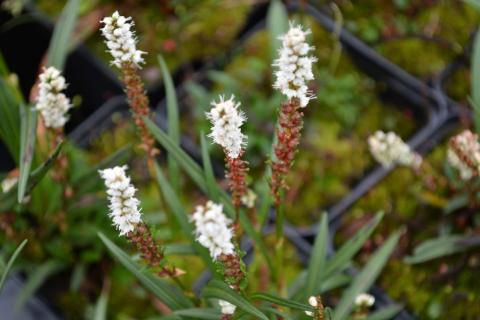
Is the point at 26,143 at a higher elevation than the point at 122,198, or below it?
higher

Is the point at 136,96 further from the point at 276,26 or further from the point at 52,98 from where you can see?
the point at 276,26

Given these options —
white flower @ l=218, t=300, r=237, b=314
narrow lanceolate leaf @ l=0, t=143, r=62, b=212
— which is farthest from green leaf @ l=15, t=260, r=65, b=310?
white flower @ l=218, t=300, r=237, b=314

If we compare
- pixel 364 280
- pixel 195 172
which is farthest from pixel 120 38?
pixel 364 280

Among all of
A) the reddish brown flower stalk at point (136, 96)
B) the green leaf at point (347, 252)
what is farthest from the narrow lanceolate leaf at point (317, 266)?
the reddish brown flower stalk at point (136, 96)

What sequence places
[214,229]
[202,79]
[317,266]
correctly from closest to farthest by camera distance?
[214,229] < [317,266] < [202,79]

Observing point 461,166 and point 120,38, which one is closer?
point 120,38

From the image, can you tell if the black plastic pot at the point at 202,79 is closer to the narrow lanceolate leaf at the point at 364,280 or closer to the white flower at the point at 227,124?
the narrow lanceolate leaf at the point at 364,280
